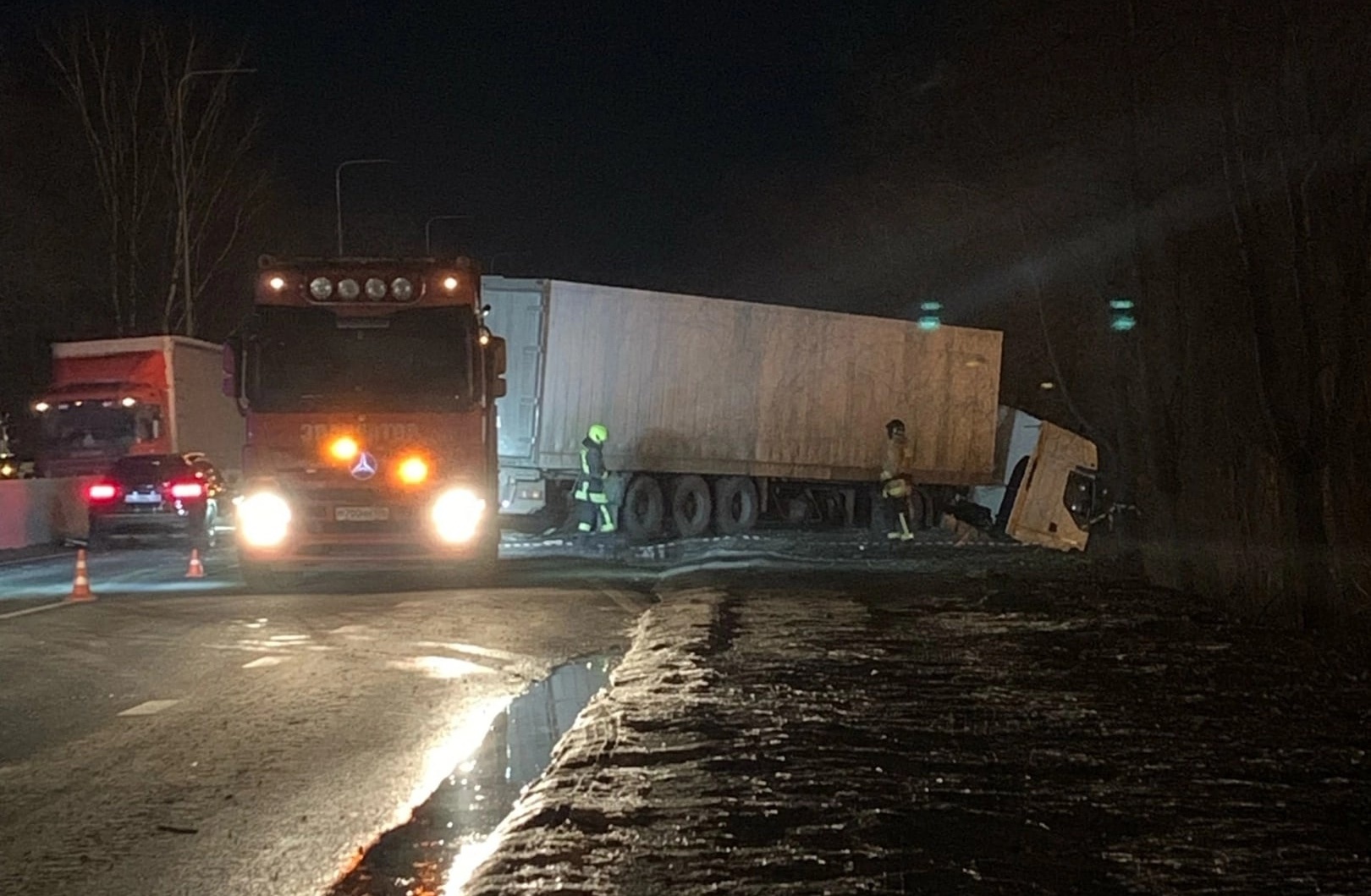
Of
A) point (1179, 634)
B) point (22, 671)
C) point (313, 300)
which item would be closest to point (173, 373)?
point (313, 300)

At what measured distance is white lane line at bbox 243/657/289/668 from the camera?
11.9 m

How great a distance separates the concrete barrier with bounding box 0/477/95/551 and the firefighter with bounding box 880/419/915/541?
13713 millimetres

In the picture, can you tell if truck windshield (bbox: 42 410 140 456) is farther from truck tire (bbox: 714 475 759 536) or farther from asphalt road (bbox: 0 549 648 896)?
asphalt road (bbox: 0 549 648 896)

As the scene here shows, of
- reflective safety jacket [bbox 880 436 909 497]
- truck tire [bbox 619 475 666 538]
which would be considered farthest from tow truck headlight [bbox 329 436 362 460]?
truck tire [bbox 619 475 666 538]

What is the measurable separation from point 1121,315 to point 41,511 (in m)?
18.2

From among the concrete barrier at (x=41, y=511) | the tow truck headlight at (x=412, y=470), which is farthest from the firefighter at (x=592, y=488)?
the concrete barrier at (x=41, y=511)

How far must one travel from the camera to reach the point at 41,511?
89.8 ft

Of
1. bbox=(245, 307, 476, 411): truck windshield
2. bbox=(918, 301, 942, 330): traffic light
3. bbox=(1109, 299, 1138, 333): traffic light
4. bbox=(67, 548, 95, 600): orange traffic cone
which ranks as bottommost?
bbox=(67, 548, 95, 600): orange traffic cone

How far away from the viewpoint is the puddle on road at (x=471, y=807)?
6469 mm

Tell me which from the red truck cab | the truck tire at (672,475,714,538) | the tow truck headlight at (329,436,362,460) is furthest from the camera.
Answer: the red truck cab

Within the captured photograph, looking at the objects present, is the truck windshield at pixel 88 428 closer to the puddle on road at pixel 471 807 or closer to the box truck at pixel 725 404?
the box truck at pixel 725 404

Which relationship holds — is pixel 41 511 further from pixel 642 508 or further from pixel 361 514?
pixel 361 514

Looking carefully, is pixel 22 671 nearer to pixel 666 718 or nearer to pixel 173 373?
pixel 666 718

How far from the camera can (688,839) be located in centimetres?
659
